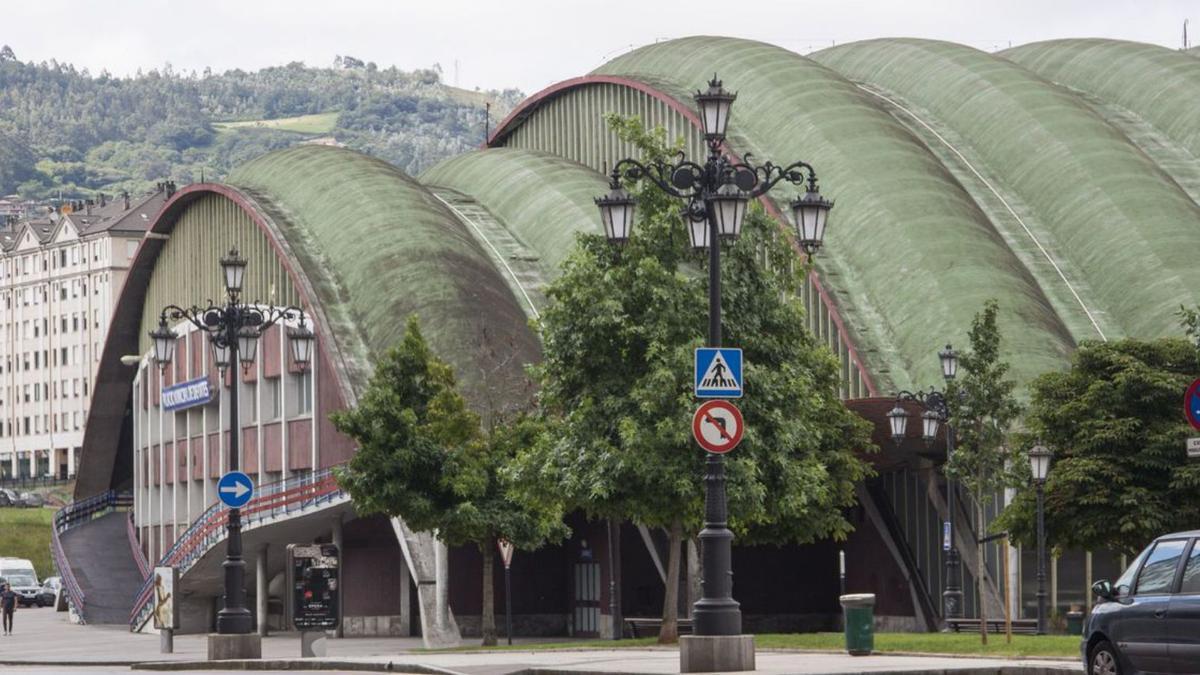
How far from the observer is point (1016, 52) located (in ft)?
294

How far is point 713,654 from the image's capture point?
92.1 feet

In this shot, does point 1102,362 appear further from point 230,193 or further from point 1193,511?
point 230,193

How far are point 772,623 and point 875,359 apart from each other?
8.42 metres

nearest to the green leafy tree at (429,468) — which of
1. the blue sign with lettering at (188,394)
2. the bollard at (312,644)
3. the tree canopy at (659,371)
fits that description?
the bollard at (312,644)

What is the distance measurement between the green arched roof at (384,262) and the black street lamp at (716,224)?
A: 33229mm

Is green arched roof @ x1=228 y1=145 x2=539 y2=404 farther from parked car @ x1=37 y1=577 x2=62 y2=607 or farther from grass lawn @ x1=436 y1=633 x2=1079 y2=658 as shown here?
parked car @ x1=37 y1=577 x2=62 y2=607


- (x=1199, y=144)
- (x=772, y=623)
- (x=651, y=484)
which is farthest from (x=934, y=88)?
(x=651, y=484)

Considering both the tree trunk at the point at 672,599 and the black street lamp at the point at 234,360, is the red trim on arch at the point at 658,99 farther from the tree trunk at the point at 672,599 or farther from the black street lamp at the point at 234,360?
the black street lamp at the point at 234,360

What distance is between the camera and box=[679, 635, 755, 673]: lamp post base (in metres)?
28.1

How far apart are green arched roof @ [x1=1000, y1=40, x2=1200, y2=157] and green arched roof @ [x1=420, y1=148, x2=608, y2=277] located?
19050mm

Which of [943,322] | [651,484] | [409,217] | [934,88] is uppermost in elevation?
[934,88]

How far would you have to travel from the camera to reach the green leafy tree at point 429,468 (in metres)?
52.7

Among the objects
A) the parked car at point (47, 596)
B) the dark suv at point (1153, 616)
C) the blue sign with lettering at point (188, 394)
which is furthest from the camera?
the parked car at point (47, 596)

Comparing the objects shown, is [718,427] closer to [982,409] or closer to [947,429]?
[982,409]
